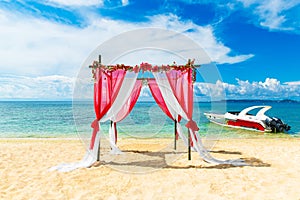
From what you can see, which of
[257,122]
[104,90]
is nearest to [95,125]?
[104,90]

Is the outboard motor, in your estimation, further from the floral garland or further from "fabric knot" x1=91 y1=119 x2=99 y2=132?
"fabric knot" x1=91 y1=119 x2=99 y2=132

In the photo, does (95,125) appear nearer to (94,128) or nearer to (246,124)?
(94,128)

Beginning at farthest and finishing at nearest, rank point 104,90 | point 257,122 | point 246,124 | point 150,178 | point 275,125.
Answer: point 246,124 < point 257,122 < point 275,125 < point 104,90 < point 150,178

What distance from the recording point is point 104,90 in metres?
5.48

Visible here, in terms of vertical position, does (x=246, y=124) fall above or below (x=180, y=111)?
below

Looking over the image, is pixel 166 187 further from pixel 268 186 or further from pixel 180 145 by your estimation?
pixel 180 145

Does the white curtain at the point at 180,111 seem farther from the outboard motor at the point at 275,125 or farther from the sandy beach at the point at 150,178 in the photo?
the outboard motor at the point at 275,125

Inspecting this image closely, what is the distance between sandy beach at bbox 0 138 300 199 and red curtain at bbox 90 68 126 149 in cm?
109

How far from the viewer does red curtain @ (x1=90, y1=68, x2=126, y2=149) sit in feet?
17.3

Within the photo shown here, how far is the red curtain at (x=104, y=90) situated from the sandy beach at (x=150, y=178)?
1094mm

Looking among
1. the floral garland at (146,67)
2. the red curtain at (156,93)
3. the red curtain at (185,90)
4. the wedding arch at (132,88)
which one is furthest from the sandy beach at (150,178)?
the floral garland at (146,67)

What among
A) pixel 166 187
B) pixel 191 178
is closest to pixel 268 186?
pixel 191 178

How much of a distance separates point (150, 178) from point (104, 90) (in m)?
2.26

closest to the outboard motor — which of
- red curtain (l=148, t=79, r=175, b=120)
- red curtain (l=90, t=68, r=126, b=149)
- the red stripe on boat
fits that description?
the red stripe on boat
